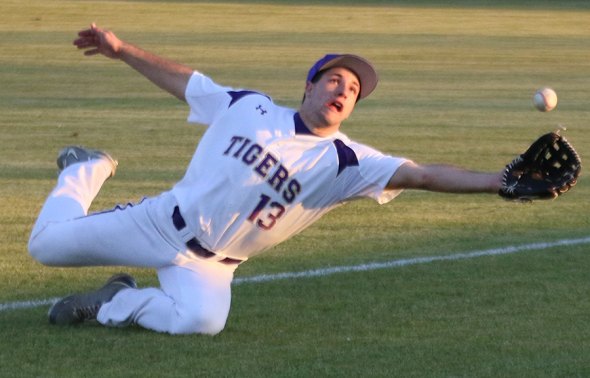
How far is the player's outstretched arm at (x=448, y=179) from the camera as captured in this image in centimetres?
670

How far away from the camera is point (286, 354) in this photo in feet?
22.9

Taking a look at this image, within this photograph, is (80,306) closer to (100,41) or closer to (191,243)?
(191,243)

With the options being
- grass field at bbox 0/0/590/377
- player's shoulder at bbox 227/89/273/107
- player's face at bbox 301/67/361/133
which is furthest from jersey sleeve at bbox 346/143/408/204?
grass field at bbox 0/0/590/377

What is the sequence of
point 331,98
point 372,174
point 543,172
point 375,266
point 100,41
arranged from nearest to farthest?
point 543,172 → point 372,174 → point 331,98 → point 100,41 → point 375,266

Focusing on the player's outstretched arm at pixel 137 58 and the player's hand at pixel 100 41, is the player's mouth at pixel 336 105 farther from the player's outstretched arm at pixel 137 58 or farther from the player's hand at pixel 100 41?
the player's hand at pixel 100 41

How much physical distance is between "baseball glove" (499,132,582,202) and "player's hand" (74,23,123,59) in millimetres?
2220

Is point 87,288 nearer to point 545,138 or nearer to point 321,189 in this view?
point 321,189

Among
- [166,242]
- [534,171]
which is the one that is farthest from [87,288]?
[534,171]

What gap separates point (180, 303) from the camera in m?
7.30

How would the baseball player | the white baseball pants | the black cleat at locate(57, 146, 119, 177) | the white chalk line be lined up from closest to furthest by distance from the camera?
1. the baseball player
2. the white baseball pants
3. the white chalk line
4. the black cleat at locate(57, 146, 119, 177)

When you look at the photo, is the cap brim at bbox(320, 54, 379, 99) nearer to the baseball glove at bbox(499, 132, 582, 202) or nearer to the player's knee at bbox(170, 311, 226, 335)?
the baseball glove at bbox(499, 132, 582, 202)

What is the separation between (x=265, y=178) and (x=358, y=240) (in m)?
3.28

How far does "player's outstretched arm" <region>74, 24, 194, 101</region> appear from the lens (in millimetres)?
7543

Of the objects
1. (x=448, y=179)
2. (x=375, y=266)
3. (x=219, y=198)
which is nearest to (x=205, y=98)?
(x=219, y=198)
